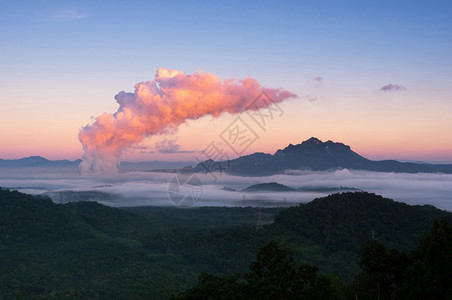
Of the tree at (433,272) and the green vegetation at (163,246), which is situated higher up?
the tree at (433,272)

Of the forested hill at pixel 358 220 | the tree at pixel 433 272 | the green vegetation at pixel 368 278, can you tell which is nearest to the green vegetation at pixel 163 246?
the forested hill at pixel 358 220

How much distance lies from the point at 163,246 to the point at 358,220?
50.1 m

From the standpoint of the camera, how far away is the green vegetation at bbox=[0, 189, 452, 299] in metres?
70.6

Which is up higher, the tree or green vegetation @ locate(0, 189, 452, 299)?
the tree

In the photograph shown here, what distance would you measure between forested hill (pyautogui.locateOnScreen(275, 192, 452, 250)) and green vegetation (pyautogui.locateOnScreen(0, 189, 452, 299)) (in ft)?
0.75

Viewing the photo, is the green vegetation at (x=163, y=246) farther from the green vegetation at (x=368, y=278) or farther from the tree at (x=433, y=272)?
the tree at (x=433, y=272)

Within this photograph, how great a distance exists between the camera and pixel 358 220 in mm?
98625

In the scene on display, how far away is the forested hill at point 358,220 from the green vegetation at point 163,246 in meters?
0.23

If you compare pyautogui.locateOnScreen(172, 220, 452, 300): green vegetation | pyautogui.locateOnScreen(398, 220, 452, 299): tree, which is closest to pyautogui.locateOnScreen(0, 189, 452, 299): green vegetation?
pyautogui.locateOnScreen(172, 220, 452, 300): green vegetation

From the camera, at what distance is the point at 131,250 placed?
9662 cm

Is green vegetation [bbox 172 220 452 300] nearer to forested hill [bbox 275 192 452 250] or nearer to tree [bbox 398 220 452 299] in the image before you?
tree [bbox 398 220 452 299]

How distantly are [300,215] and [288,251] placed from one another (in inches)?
2743

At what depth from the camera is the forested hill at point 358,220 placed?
90.4 m

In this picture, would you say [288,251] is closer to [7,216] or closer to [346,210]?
[346,210]
